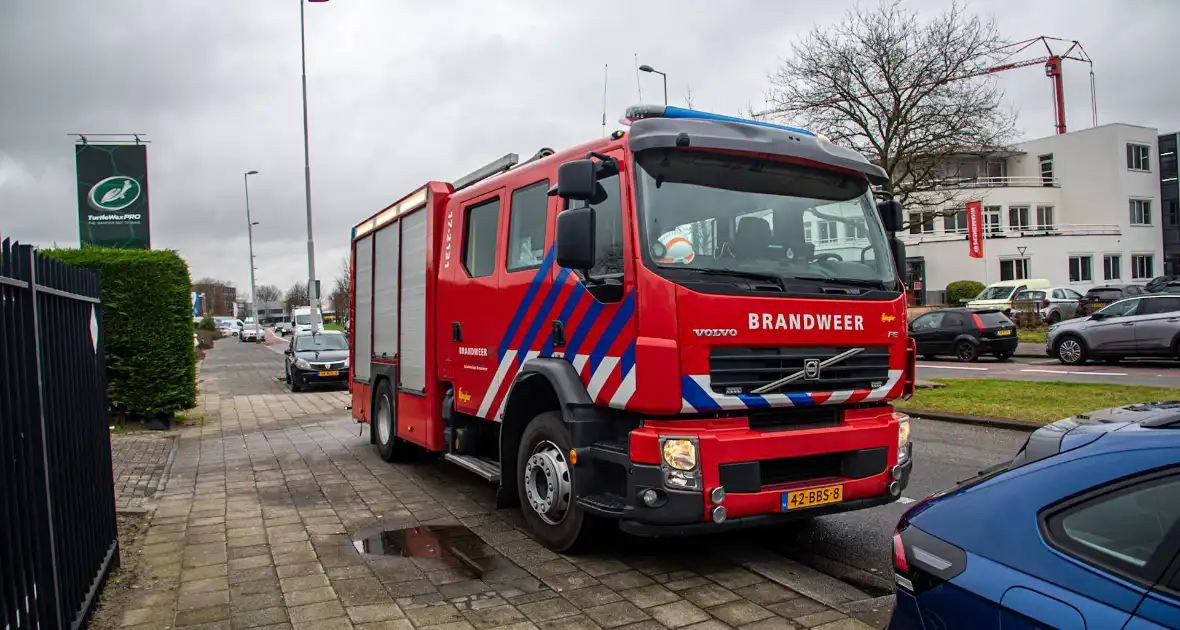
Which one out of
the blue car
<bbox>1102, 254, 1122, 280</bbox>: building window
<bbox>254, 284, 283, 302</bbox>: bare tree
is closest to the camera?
the blue car

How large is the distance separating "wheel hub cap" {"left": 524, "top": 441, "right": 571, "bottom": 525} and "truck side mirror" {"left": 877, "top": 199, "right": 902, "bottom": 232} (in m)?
2.88

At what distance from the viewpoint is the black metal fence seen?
3.29 meters

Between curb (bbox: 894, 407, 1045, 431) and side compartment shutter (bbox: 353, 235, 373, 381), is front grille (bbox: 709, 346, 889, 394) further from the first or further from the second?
side compartment shutter (bbox: 353, 235, 373, 381)

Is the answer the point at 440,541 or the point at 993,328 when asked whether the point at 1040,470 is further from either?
the point at 993,328

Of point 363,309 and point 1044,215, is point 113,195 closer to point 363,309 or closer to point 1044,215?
point 363,309

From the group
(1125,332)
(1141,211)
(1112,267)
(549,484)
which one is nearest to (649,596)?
(549,484)

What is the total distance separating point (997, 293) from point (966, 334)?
591 inches

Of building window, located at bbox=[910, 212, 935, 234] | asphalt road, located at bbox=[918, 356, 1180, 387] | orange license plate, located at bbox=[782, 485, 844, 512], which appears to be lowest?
asphalt road, located at bbox=[918, 356, 1180, 387]

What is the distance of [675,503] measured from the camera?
4.53 metres

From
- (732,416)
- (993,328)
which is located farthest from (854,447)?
(993,328)

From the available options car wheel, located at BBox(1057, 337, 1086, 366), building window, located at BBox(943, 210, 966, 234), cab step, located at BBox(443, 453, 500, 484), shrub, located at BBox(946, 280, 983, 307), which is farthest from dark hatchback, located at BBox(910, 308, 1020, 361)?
building window, located at BBox(943, 210, 966, 234)

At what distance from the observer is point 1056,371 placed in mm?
17109

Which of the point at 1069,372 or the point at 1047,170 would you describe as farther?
the point at 1047,170

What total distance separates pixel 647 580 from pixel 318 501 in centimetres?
385
